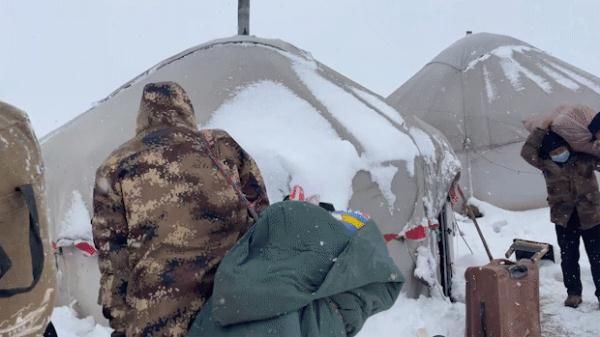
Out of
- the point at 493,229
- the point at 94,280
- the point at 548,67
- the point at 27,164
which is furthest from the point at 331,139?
the point at 548,67

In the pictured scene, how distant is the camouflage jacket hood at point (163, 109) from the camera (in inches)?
71.6

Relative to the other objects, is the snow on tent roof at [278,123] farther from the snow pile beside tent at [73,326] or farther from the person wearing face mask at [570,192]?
the person wearing face mask at [570,192]

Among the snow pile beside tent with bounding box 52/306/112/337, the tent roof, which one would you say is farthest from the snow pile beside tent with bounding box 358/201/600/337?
the tent roof

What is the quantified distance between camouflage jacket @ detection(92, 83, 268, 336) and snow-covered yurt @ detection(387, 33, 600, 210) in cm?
727

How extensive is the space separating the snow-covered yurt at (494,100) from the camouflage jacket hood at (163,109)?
7176mm

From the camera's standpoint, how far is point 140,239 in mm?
1676

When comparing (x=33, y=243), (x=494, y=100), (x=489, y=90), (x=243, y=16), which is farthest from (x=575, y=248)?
(x=489, y=90)

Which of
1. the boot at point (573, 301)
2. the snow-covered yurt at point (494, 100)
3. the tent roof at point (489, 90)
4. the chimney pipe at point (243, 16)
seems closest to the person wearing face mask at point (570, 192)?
the boot at point (573, 301)

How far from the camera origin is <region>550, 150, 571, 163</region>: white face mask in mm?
4016

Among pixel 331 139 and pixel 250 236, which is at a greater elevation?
pixel 250 236

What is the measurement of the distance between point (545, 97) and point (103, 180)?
26.9 ft

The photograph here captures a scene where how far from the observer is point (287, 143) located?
3.92 m

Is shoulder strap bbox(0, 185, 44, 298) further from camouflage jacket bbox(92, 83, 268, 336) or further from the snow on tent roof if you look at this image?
the snow on tent roof

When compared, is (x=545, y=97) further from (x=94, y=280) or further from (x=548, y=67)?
(x=94, y=280)
